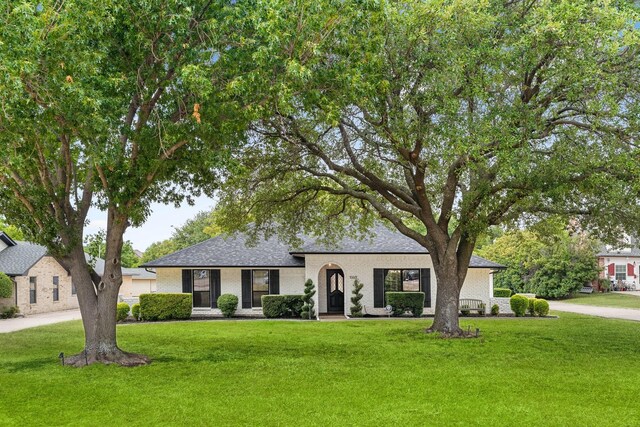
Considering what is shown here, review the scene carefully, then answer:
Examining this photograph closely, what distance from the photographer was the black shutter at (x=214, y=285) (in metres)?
26.0

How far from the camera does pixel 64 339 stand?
18.0m

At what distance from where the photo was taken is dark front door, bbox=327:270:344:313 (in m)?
27.0

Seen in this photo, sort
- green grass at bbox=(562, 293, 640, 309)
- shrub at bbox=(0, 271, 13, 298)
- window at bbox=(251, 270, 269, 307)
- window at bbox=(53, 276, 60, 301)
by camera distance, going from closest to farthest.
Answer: window at bbox=(251, 270, 269, 307)
shrub at bbox=(0, 271, 13, 298)
window at bbox=(53, 276, 60, 301)
green grass at bbox=(562, 293, 640, 309)

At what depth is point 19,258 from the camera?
101 ft

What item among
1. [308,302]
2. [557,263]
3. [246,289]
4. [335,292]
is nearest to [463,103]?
[308,302]

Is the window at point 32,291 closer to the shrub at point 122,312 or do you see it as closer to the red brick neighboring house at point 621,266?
the shrub at point 122,312

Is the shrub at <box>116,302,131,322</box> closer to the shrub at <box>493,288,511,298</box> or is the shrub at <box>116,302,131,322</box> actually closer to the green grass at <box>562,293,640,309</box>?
the shrub at <box>493,288,511,298</box>

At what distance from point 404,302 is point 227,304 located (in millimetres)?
7912

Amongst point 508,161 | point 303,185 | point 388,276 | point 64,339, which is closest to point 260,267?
point 388,276

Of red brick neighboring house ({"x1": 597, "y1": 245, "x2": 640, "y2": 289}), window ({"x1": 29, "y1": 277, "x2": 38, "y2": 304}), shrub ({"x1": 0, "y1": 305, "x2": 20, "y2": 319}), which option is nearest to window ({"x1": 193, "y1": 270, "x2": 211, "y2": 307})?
shrub ({"x1": 0, "y1": 305, "x2": 20, "y2": 319})

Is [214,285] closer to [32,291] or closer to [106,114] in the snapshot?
[32,291]

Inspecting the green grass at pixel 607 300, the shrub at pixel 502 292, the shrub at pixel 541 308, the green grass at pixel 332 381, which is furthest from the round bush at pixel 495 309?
the green grass at pixel 607 300

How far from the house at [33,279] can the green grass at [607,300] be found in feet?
105

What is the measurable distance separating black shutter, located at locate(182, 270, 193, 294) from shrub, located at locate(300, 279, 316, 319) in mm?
5356
